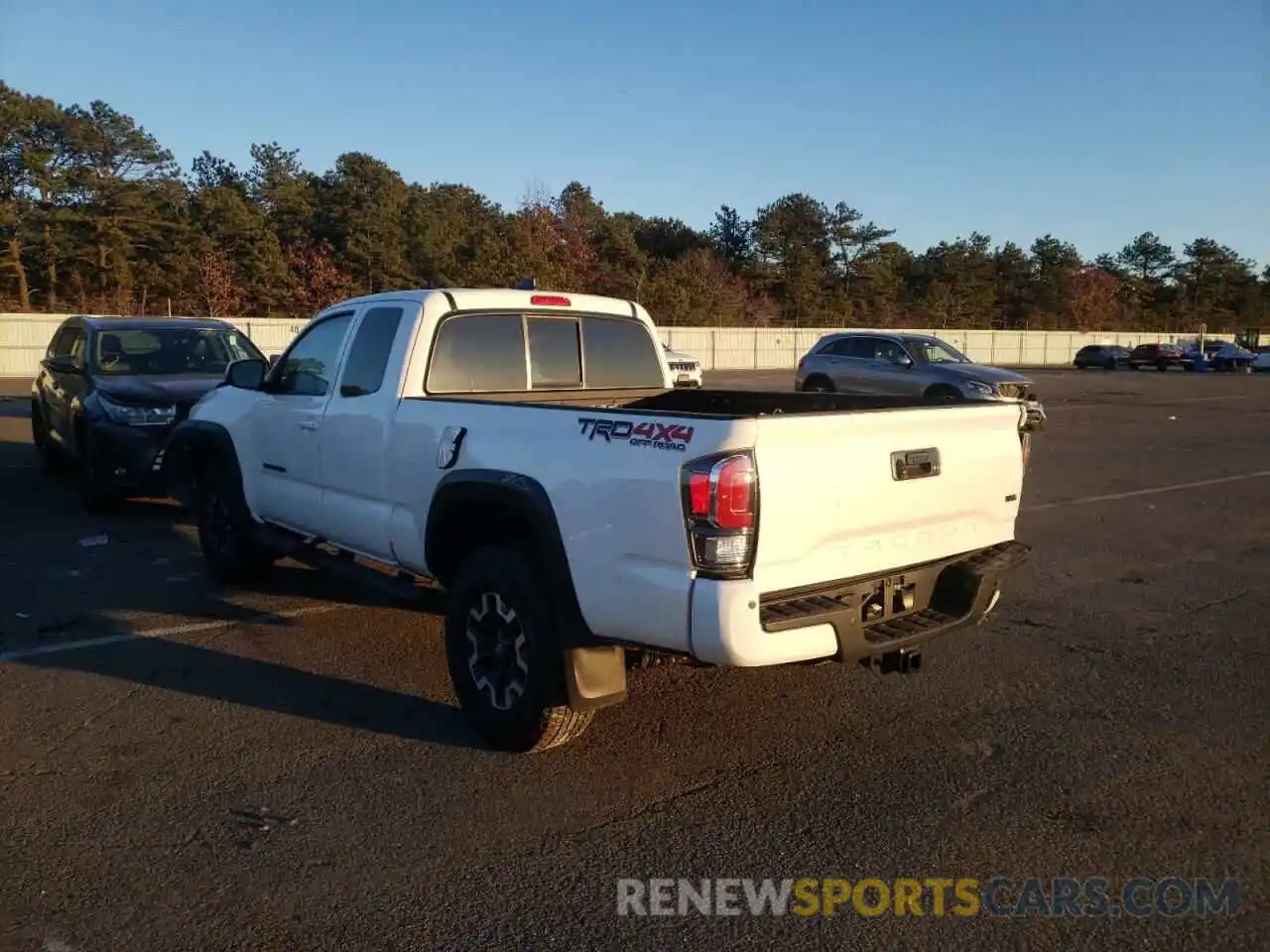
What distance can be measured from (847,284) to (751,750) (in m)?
78.6

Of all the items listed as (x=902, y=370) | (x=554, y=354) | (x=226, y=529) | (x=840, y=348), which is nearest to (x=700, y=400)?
(x=554, y=354)

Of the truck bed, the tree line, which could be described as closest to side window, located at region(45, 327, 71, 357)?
the truck bed

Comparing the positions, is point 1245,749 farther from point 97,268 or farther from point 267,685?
point 97,268

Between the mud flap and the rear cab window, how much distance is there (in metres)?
1.85

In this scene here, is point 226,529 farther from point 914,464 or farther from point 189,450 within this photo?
point 914,464

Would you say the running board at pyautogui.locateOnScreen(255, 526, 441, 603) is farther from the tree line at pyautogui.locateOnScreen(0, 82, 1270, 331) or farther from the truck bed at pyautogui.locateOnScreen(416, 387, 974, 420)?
the tree line at pyautogui.locateOnScreen(0, 82, 1270, 331)

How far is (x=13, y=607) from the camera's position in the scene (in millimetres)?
6578

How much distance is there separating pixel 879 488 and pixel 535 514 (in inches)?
52.7

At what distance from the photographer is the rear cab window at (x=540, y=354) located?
214 inches

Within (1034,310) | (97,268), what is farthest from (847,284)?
(97,268)

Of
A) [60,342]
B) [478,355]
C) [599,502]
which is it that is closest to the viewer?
[599,502]

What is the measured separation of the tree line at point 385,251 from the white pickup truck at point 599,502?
148 feet

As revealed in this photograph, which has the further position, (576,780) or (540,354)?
(540,354)

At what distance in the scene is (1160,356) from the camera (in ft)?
166
